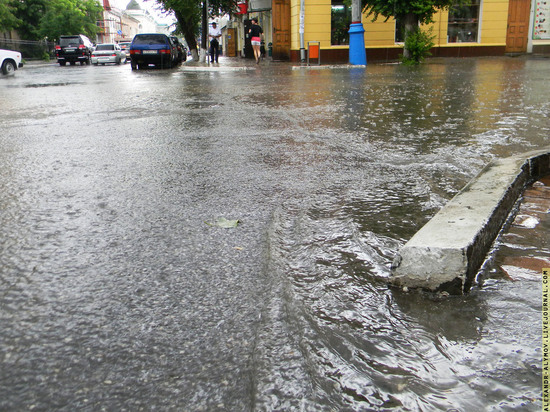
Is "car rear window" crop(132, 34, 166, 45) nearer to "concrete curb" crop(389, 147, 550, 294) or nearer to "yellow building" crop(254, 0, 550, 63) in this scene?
"yellow building" crop(254, 0, 550, 63)

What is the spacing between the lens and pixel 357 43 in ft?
61.6

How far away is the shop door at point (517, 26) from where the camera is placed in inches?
981

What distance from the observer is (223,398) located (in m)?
1.30

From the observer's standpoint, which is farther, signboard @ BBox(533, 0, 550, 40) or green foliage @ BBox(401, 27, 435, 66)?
signboard @ BBox(533, 0, 550, 40)

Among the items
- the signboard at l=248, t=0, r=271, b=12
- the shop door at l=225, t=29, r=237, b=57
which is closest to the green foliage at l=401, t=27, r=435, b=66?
the signboard at l=248, t=0, r=271, b=12

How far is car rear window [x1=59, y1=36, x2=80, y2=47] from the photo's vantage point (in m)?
36.8

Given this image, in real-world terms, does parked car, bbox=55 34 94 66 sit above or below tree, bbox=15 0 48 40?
below

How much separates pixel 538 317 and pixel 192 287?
1139mm

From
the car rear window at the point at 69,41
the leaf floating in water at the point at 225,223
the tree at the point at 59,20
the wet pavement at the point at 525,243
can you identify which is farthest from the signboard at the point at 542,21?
the tree at the point at 59,20

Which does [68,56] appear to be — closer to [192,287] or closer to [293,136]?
[293,136]

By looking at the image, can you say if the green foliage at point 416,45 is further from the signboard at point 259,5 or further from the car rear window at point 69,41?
the car rear window at point 69,41

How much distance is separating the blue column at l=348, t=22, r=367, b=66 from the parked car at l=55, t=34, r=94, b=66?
78.3ft

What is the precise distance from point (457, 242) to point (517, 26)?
1069 inches

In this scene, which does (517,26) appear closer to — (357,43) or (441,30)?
(441,30)
